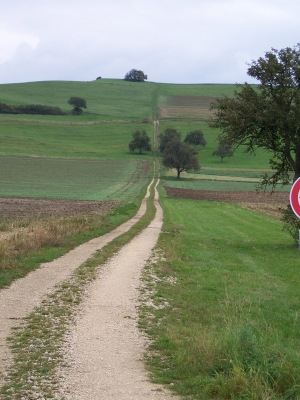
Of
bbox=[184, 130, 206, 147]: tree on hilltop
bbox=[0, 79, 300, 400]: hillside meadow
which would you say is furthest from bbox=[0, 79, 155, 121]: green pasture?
bbox=[0, 79, 300, 400]: hillside meadow

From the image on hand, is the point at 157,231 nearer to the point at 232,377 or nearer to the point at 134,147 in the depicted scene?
the point at 232,377

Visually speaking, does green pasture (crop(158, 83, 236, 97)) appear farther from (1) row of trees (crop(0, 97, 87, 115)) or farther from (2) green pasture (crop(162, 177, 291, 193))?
(2) green pasture (crop(162, 177, 291, 193))

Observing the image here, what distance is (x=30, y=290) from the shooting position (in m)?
12.8

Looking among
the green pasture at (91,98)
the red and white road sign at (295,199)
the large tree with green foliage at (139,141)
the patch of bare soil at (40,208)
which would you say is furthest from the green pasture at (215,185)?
the red and white road sign at (295,199)

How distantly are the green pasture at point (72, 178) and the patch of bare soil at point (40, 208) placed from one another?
556cm

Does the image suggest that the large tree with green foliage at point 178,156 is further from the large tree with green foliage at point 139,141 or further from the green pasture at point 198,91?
the green pasture at point 198,91

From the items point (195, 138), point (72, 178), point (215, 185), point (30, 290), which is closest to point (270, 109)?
point (30, 290)

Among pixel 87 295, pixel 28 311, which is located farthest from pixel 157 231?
pixel 28 311

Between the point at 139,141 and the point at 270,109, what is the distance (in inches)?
3787

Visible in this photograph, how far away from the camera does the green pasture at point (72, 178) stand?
5881 centimetres

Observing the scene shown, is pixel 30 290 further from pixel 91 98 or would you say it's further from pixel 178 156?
pixel 91 98

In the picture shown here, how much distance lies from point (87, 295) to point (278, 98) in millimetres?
14651

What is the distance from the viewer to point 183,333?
947 centimetres

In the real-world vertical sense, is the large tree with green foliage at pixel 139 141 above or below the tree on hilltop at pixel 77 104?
below
